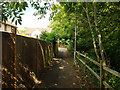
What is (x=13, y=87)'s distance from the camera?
86.7 inches

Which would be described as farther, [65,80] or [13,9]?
[65,80]

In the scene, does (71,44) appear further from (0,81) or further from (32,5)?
(0,81)

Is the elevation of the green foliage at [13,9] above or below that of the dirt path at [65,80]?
above

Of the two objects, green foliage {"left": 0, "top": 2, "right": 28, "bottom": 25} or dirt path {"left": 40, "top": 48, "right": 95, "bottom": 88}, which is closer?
green foliage {"left": 0, "top": 2, "right": 28, "bottom": 25}

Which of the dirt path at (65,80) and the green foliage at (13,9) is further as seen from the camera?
the dirt path at (65,80)

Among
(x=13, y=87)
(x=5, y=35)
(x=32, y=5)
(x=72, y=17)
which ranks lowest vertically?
(x=13, y=87)

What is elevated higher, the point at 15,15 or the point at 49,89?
the point at 15,15

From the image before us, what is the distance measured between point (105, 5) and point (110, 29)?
1.57 metres

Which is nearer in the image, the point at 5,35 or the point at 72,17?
the point at 5,35

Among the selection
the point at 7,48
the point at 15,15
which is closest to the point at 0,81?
the point at 7,48

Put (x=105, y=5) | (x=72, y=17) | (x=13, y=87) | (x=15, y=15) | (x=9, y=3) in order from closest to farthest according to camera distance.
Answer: (x=13, y=87), (x=15, y=15), (x=9, y=3), (x=105, y=5), (x=72, y=17)

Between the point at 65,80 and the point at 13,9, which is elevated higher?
the point at 13,9

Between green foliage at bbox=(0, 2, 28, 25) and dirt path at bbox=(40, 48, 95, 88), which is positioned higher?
green foliage at bbox=(0, 2, 28, 25)

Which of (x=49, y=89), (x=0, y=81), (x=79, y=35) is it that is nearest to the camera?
(x=0, y=81)
